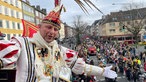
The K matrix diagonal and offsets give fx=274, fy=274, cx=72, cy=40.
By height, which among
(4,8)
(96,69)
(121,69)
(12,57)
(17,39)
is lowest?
(121,69)

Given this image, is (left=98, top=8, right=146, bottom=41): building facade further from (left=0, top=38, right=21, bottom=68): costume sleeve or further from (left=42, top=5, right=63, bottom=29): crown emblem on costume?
(left=0, top=38, right=21, bottom=68): costume sleeve

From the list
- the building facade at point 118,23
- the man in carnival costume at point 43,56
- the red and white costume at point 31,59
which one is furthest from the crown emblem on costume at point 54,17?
the building facade at point 118,23

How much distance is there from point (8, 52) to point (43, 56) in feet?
1.74

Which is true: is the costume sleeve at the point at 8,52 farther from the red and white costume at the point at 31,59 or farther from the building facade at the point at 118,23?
the building facade at the point at 118,23

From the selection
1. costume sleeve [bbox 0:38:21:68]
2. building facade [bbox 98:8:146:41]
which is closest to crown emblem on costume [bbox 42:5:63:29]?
costume sleeve [bbox 0:38:21:68]

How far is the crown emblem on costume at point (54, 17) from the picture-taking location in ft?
8.61

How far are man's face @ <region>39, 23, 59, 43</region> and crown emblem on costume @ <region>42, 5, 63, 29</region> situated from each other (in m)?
0.05

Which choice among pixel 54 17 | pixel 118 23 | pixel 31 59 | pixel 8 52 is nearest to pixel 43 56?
pixel 31 59

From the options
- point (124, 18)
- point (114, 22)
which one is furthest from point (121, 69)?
point (114, 22)

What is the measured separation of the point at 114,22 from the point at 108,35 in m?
7.13

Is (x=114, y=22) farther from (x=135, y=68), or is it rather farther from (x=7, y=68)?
(x=7, y=68)

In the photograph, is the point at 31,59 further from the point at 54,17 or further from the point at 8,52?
the point at 54,17

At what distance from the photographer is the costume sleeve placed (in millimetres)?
2100

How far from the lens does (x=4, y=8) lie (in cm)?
3941
